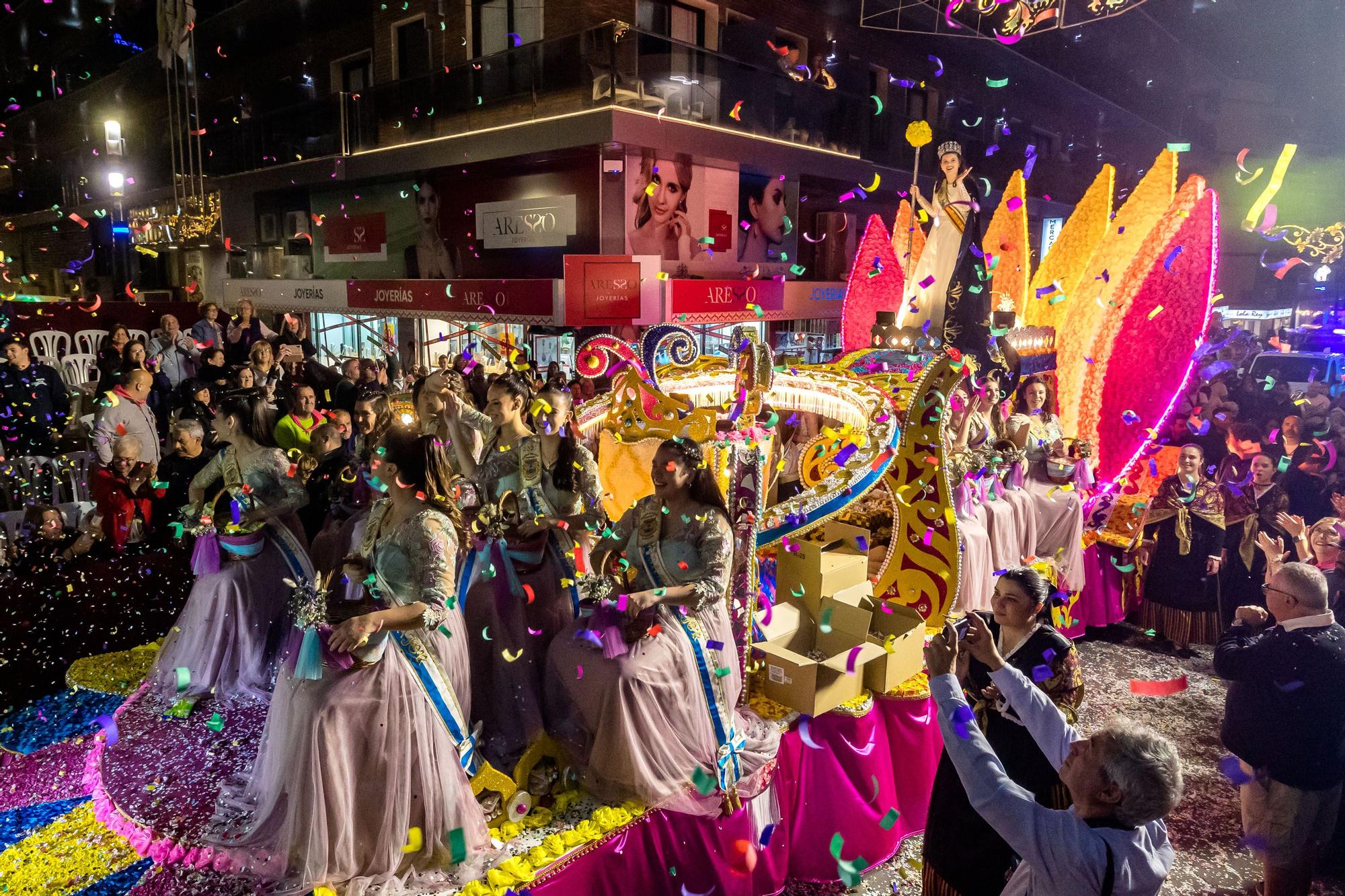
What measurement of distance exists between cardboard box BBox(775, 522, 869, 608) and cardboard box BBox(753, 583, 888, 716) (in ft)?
0.18

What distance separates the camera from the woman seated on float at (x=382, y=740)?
2.47 metres

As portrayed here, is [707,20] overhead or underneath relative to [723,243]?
overhead

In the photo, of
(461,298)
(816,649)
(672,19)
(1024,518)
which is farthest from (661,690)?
(672,19)

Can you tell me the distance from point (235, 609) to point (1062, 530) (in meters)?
5.27

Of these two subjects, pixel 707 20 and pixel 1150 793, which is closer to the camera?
pixel 1150 793

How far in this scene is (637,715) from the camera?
292 cm

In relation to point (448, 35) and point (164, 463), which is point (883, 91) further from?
point (164, 463)

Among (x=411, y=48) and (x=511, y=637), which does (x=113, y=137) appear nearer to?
(x=411, y=48)

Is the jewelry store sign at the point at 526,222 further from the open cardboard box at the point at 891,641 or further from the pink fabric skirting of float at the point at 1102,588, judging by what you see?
the open cardboard box at the point at 891,641

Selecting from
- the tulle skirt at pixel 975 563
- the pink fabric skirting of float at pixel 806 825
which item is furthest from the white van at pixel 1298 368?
the pink fabric skirting of float at pixel 806 825

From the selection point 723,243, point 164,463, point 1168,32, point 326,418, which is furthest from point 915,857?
point 1168,32

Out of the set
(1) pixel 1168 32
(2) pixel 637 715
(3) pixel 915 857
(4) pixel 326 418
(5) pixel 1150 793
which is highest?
(1) pixel 1168 32

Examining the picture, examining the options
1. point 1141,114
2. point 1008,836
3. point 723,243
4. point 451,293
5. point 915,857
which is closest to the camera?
point 1008,836

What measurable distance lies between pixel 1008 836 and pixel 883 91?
18635 mm
